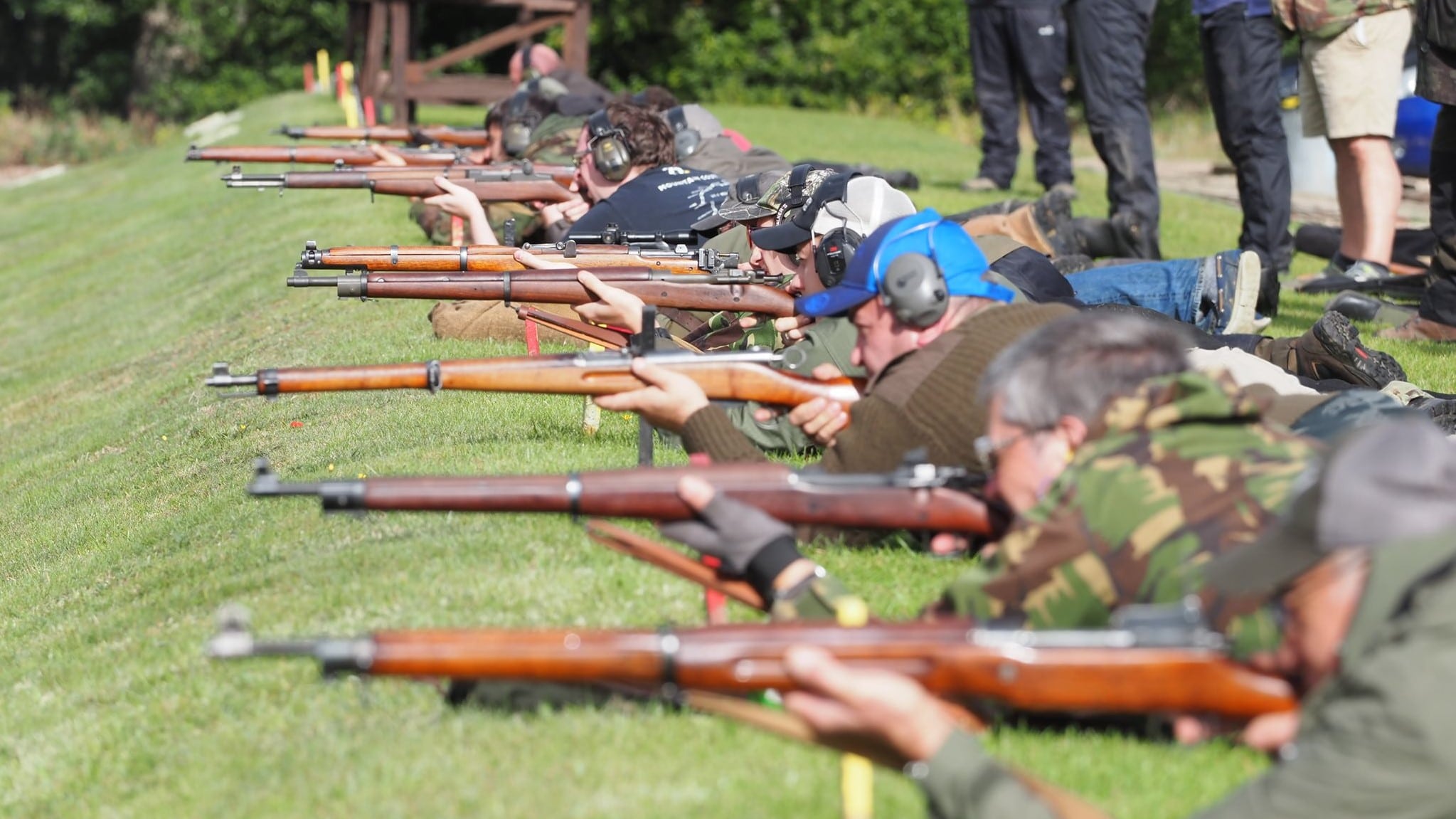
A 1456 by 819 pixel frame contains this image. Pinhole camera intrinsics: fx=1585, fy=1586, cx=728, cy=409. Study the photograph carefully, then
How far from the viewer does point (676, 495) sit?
4434 millimetres

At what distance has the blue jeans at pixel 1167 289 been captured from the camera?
886 cm

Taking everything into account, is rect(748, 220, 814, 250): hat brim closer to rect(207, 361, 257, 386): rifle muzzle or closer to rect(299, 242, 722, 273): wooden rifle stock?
rect(299, 242, 722, 273): wooden rifle stock

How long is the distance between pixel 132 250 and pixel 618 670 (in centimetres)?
2029

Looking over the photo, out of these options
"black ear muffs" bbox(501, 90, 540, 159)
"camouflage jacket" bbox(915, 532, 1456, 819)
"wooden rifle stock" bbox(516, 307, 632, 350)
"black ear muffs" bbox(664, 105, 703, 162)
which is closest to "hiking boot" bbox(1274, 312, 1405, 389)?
"wooden rifle stock" bbox(516, 307, 632, 350)

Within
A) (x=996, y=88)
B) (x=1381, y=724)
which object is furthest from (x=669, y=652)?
(x=996, y=88)

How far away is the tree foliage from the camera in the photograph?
1494 inches

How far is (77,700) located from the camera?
5.75 m

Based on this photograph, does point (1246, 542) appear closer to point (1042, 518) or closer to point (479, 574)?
point (1042, 518)

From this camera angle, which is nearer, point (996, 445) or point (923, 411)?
point (996, 445)

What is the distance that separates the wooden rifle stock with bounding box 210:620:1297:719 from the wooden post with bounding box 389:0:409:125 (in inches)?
816

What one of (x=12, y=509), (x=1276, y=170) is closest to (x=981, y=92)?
(x=1276, y=170)

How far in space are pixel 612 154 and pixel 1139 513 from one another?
24.2ft

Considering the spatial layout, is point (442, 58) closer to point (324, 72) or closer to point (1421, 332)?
point (324, 72)

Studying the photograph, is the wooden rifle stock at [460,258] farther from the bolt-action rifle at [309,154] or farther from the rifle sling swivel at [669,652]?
the bolt-action rifle at [309,154]
